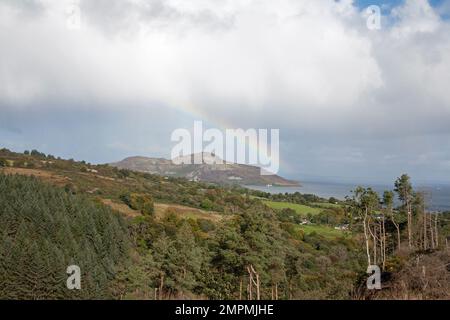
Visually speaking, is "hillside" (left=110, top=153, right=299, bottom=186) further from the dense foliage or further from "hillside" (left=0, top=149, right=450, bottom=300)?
the dense foliage

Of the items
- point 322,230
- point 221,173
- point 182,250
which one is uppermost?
point 221,173

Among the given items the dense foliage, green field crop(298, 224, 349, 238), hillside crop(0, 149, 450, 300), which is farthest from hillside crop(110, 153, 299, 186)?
the dense foliage

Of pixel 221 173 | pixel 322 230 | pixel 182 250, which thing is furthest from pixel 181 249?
pixel 221 173

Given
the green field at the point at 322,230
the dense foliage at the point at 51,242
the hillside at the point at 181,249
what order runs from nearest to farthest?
1. the hillside at the point at 181,249
2. the dense foliage at the point at 51,242
3. the green field at the point at 322,230

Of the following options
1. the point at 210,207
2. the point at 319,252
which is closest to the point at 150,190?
the point at 210,207

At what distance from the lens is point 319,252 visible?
5669 cm

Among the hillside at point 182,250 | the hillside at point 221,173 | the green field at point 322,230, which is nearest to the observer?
the hillside at point 182,250

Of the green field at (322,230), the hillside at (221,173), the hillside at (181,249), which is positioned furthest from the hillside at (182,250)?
the hillside at (221,173)

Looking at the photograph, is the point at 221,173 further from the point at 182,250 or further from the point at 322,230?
the point at 182,250

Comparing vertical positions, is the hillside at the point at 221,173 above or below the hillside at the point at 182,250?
above

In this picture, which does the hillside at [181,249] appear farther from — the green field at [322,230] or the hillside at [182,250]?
the green field at [322,230]
